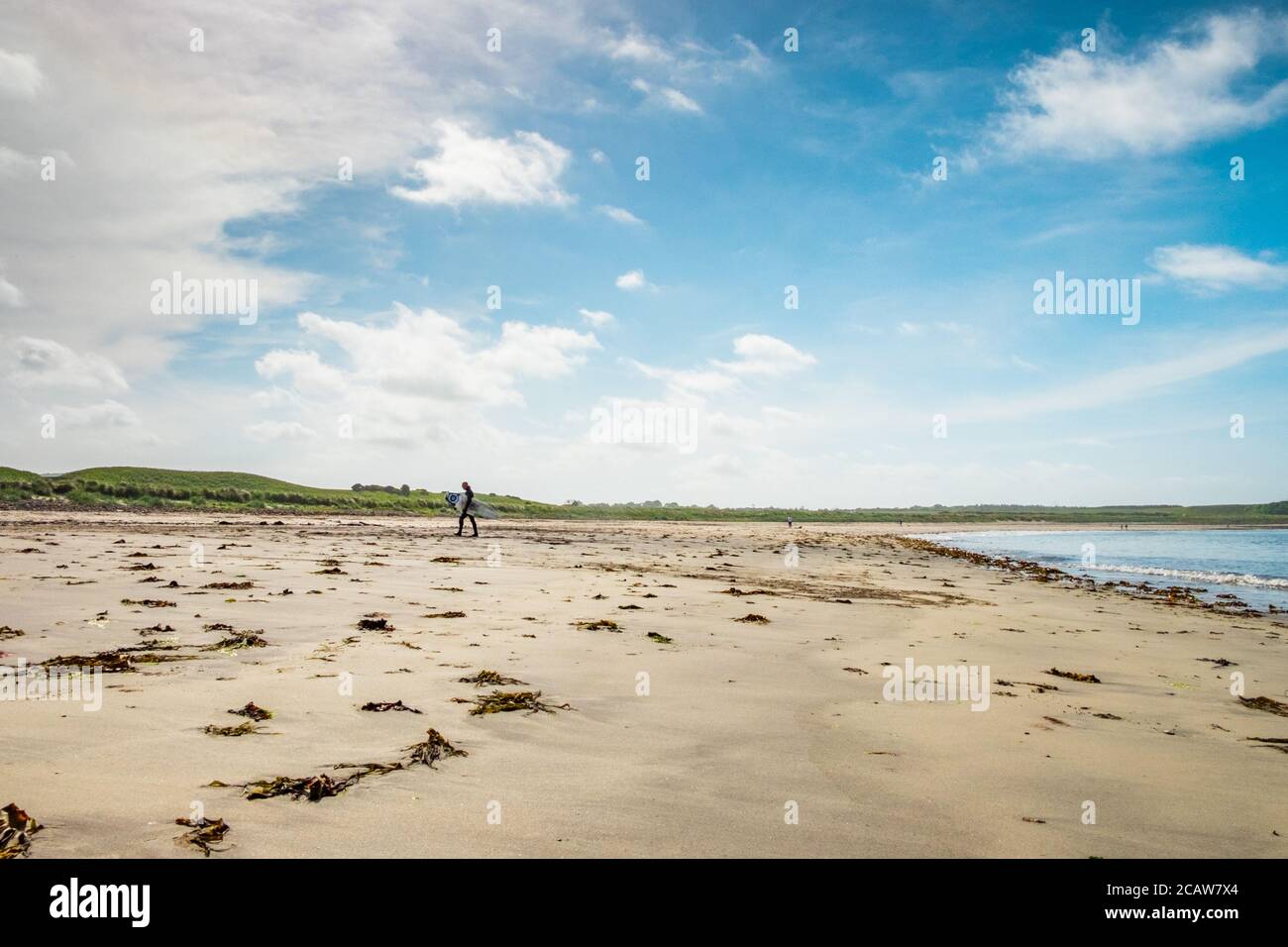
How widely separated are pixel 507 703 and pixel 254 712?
177 centimetres

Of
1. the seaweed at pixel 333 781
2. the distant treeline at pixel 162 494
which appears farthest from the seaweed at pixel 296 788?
the distant treeline at pixel 162 494

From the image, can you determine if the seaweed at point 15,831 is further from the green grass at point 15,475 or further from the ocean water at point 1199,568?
the green grass at point 15,475

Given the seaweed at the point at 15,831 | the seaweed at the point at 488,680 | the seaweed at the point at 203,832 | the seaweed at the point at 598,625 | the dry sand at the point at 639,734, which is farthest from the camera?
the seaweed at the point at 598,625

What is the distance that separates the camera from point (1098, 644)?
31.2 feet

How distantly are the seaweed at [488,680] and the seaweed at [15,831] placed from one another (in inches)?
128

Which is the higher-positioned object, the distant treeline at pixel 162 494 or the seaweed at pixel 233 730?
the distant treeline at pixel 162 494

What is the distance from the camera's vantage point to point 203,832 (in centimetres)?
299

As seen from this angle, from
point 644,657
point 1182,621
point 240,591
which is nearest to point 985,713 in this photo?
point 644,657

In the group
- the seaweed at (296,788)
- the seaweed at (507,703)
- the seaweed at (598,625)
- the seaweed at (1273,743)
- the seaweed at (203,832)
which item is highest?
the seaweed at (203,832)

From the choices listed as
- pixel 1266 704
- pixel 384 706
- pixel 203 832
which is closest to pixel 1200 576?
pixel 1266 704

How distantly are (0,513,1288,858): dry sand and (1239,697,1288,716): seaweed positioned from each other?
15 centimetres

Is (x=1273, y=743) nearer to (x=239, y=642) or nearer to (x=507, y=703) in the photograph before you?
(x=507, y=703)

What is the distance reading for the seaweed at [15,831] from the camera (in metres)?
2.70

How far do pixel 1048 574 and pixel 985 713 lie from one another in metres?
Answer: 17.7
